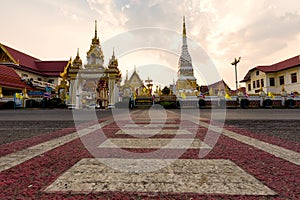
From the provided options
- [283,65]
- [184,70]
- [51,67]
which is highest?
[184,70]

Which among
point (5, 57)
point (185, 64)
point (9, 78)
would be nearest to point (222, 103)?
point (9, 78)

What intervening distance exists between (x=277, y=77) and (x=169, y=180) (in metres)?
39.3

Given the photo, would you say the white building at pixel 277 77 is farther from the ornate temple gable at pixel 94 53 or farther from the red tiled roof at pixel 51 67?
the red tiled roof at pixel 51 67

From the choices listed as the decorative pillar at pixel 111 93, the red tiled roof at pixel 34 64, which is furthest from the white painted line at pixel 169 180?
the red tiled roof at pixel 34 64

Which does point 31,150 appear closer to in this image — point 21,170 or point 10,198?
point 21,170

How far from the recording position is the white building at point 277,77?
29484 millimetres

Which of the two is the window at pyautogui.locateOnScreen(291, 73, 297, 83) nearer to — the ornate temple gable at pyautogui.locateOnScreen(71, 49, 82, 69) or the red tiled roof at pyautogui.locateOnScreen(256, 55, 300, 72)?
the red tiled roof at pyautogui.locateOnScreen(256, 55, 300, 72)

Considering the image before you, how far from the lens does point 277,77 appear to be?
33375mm

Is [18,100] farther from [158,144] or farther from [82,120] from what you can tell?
[158,144]

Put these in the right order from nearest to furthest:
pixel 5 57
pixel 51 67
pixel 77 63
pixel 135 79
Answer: pixel 77 63 → pixel 5 57 → pixel 51 67 → pixel 135 79

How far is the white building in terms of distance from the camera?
1161 inches

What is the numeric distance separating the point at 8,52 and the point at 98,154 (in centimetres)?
3401

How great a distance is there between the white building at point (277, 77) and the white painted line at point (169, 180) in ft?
113

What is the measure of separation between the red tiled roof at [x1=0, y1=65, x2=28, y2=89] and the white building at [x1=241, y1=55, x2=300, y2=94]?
37519mm
